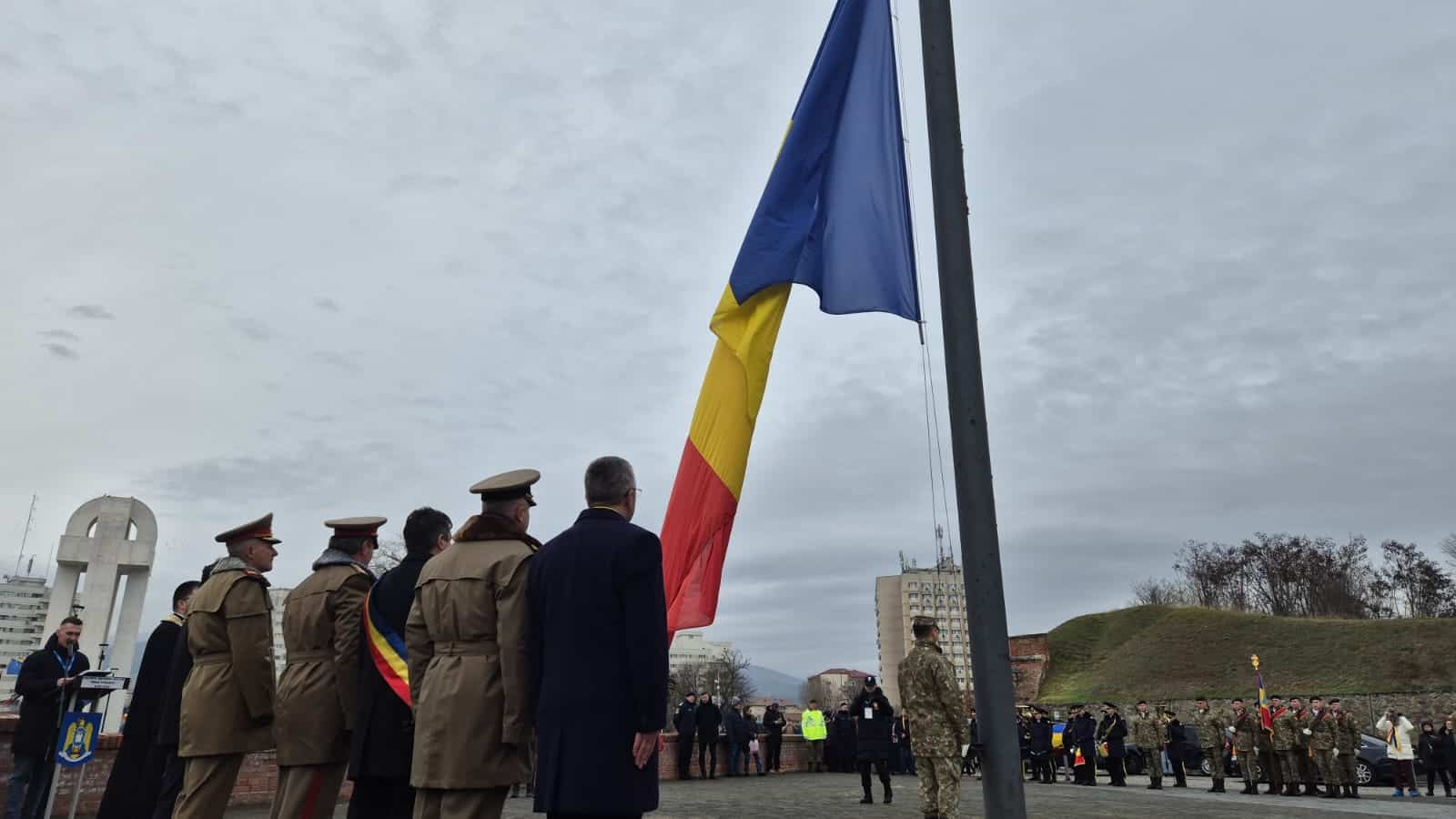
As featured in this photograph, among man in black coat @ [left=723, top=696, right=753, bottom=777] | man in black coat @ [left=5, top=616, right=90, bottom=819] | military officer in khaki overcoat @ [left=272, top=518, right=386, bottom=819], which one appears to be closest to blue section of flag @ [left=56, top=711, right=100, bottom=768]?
man in black coat @ [left=5, top=616, right=90, bottom=819]

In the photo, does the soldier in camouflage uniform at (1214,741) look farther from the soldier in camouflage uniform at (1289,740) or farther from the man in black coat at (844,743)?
the man in black coat at (844,743)

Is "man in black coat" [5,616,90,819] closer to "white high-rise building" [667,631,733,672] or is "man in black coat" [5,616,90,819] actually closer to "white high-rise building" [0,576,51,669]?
"white high-rise building" [0,576,51,669]

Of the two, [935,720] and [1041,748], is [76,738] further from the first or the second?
[1041,748]

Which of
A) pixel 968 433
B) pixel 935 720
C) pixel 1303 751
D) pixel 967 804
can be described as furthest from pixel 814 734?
pixel 968 433

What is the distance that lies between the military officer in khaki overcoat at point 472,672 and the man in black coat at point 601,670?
9.5 inches

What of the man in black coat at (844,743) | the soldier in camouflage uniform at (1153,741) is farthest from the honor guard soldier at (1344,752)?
the man in black coat at (844,743)

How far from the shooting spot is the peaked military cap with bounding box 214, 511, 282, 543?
6555 millimetres

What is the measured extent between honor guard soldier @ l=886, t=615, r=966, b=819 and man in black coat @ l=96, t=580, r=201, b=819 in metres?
6.43

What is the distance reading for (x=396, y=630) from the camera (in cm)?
568

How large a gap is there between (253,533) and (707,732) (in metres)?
14.7

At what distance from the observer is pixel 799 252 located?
6145 millimetres

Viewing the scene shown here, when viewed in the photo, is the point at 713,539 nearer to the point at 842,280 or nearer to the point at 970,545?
the point at 842,280

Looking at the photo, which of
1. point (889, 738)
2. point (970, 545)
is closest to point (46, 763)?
point (970, 545)

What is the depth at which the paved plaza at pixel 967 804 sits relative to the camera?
11914 millimetres
